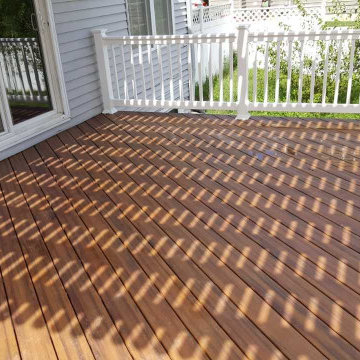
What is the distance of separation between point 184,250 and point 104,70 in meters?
3.30

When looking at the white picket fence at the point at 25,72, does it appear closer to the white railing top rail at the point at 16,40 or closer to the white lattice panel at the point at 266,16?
the white railing top rail at the point at 16,40

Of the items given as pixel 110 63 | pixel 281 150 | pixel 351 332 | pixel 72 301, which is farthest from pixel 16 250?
pixel 110 63

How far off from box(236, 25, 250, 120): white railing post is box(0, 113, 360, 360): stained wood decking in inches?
27.0


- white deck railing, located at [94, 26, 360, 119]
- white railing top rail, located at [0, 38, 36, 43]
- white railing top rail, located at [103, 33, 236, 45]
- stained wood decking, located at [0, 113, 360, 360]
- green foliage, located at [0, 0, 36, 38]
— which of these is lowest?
stained wood decking, located at [0, 113, 360, 360]

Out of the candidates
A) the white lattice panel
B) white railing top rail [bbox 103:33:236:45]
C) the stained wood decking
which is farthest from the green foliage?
the white lattice panel

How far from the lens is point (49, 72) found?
4.39 metres

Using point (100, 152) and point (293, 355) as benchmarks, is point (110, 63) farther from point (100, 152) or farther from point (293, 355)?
point (293, 355)

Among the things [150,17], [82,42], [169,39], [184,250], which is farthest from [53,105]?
[184,250]

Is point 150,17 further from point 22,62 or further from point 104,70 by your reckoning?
point 22,62

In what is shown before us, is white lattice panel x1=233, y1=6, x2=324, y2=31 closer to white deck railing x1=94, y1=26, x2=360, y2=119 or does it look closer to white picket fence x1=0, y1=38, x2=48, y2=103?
white deck railing x1=94, y1=26, x2=360, y2=119

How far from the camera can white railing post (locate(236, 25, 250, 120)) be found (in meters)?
4.30

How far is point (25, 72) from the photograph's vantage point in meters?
4.45

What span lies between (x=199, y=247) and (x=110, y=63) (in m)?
3.67

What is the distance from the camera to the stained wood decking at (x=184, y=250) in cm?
175
